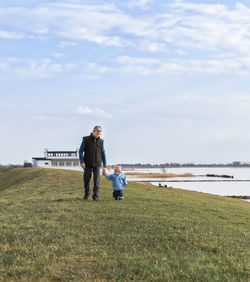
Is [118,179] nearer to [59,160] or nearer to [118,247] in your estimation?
[118,247]

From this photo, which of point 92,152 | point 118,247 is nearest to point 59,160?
point 92,152

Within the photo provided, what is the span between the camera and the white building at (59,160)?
271 ft

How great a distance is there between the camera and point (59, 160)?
85.0 metres

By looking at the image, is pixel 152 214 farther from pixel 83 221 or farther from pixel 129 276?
pixel 129 276

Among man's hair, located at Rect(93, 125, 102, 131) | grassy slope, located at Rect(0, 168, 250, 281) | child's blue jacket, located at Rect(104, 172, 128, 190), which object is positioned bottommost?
grassy slope, located at Rect(0, 168, 250, 281)

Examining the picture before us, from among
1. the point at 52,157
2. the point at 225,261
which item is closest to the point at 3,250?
the point at 225,261

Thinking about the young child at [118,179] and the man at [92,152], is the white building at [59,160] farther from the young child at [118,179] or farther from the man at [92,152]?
the man at [92,152]

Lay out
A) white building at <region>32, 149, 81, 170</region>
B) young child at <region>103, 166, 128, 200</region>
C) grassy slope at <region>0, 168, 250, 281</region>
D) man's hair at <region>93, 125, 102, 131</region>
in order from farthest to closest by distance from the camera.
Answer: white building at <region>32, 149, 81, 170</region>, young child at <region>103, 166, 128, 200</region>, man's hair at <region>93, 125, 102, 131</region>, grassy slope at <region>0, 168, 250, 281</region>

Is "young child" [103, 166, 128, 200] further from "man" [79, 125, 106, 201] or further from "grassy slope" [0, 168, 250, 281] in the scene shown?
"grassy slope" [0, 168, 250, 281]

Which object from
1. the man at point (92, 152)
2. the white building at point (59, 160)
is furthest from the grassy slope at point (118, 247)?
the white building at point (59, 160)

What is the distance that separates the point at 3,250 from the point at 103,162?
823 cm

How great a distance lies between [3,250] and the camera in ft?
27.3

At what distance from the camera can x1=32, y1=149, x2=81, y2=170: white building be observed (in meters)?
82.6

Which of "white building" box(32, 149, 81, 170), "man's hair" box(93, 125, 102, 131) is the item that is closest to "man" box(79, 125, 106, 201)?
"man's hair" box(93, 125, 102, 131)
